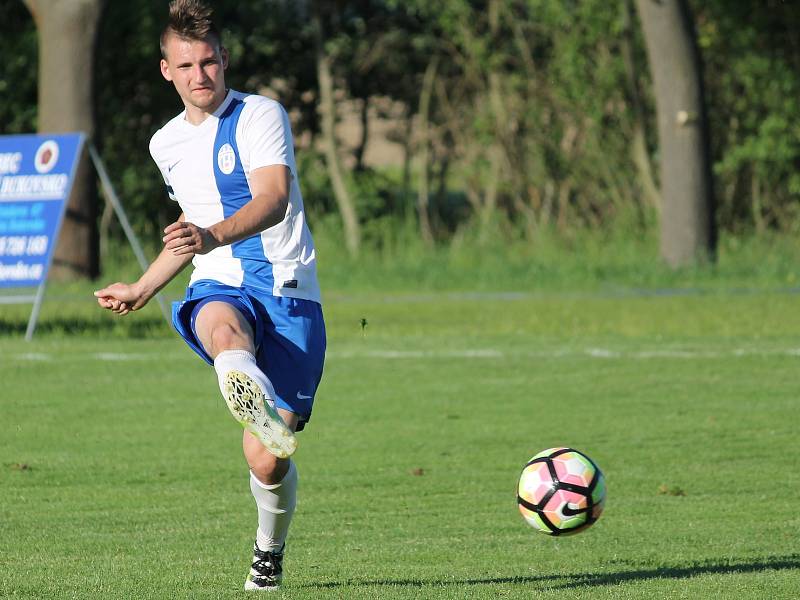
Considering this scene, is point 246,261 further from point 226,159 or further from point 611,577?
point 611,577

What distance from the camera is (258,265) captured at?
19.3 feet

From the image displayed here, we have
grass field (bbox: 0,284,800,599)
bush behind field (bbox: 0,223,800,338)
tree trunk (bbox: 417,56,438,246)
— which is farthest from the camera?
tree trunk (bbox: 417,56,438,246)

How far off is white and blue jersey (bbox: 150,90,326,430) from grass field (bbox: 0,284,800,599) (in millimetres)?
887

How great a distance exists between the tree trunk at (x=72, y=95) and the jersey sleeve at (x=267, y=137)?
589 inches

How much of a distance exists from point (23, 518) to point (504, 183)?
19.1 meters

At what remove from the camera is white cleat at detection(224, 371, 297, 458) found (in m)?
5.21

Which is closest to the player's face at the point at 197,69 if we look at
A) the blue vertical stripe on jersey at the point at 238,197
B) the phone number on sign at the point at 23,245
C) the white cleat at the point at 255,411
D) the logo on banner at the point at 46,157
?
the blue vertical stripe on jersey at the point at 238,197

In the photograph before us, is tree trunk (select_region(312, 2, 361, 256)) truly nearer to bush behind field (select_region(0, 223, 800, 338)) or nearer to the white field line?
bush behind field (select_region(0, 223, 800, 338))

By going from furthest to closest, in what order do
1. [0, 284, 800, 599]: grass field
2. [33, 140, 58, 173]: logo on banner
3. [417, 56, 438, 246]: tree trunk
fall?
[417, 56, 438, 246]: tree trunk < [33, 140, 58, 173]: logo on banner < [0, 284, 800, 599]: grass field

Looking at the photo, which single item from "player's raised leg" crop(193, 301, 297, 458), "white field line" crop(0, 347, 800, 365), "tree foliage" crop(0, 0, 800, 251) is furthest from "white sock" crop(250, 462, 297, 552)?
"tree foliage" crop(0, 0, 800, 251)

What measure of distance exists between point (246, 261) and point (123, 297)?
0.49 m

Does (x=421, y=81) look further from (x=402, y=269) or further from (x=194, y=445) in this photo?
(x=194, y=445)

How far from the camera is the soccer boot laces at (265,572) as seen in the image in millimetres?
5922

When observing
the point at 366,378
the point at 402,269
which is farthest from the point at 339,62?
the point at 366,378
